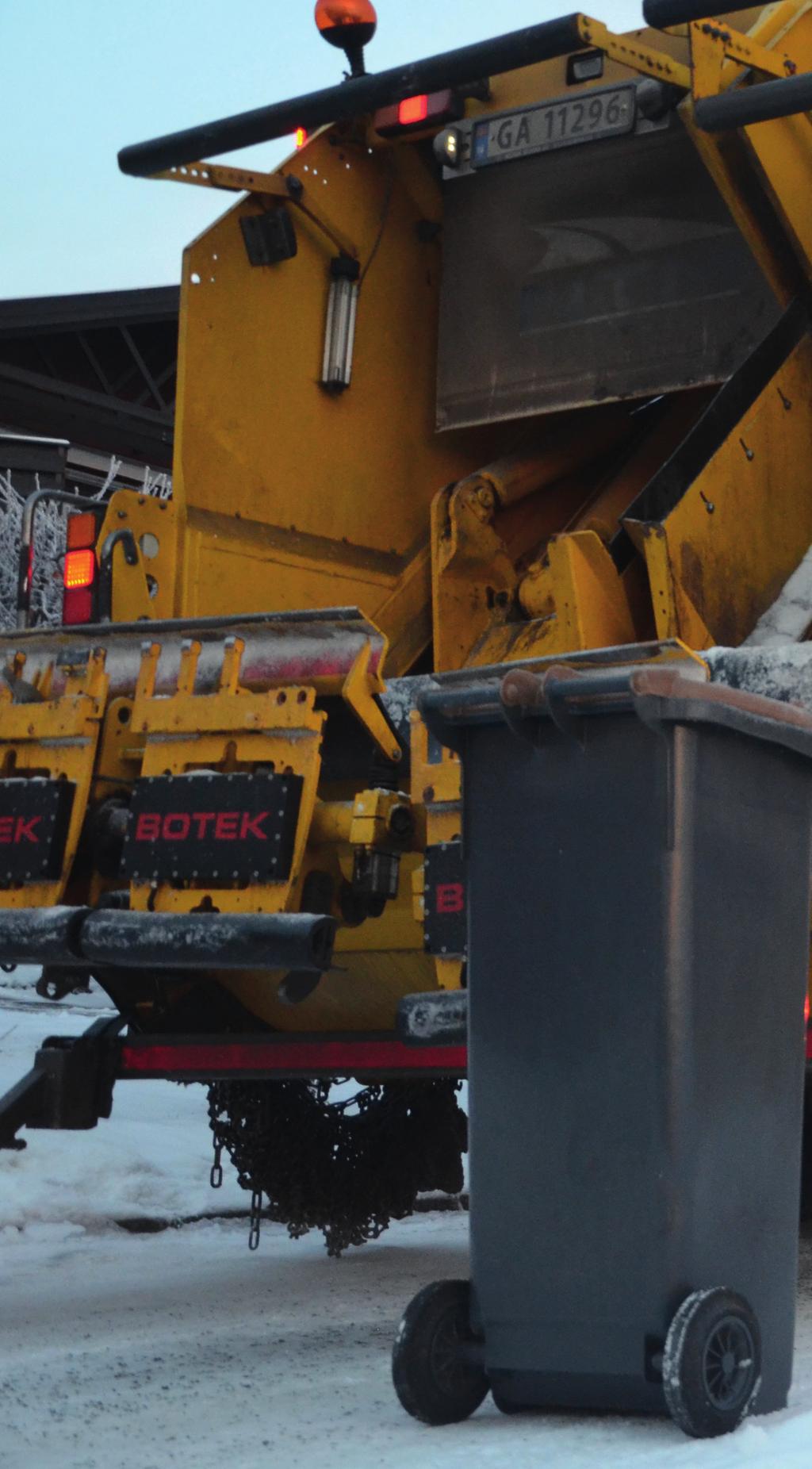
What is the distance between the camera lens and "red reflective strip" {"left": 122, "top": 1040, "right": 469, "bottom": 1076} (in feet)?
13.4

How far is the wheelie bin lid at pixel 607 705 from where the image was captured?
278 cm

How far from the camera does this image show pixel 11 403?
1900 centimetres

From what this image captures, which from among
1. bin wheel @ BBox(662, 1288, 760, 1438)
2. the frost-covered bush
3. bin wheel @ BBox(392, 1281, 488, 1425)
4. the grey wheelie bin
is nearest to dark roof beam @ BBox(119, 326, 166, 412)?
the frost-covered bush

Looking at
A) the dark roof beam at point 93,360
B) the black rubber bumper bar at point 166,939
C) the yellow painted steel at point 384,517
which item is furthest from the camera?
the dark roof beam at point 93,360

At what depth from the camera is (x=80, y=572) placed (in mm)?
4641

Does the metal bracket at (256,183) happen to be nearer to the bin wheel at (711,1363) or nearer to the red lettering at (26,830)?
the red lettering at (26,830)

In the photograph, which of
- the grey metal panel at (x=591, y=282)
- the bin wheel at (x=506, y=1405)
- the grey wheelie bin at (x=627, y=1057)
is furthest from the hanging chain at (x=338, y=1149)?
the grey wheelie bin at (x=627, y=1057)

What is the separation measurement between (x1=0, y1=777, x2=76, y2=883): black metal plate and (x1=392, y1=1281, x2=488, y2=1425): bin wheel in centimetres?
137

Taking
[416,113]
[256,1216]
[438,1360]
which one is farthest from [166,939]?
[416,113]

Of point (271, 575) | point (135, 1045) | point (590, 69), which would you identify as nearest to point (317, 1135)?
point (135, 1045)

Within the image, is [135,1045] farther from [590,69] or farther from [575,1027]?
[590,69]

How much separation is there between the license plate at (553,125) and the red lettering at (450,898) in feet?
7.97

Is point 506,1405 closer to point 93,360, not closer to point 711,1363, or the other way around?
point 711,1363

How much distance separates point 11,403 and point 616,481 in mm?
14559
